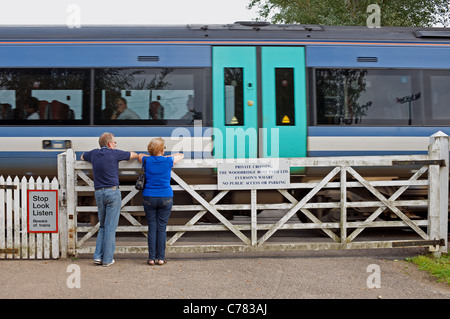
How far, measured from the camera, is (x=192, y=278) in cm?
536

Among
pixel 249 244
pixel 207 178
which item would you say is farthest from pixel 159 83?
pixel 249 244

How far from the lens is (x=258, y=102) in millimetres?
7453

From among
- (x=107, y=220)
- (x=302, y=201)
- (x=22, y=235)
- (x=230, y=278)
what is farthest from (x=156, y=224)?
(x=302, y=201)

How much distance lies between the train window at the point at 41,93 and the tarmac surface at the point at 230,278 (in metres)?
2.61

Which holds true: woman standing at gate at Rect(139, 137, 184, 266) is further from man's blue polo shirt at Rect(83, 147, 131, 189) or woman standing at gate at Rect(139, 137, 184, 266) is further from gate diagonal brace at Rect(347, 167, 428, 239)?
gate diagonal brace at Rect(347, 167, 428, 239)

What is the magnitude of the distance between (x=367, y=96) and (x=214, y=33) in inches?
113

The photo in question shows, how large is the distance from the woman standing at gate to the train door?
5.21ft

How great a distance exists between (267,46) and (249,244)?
3413 millimetres

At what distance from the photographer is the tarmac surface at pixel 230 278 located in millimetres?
4832

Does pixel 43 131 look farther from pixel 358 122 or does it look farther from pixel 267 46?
pixel 358 122

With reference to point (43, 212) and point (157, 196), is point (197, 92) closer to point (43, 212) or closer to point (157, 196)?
point (157, 196)

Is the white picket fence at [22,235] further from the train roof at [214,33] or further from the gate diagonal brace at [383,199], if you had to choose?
the gate diagonal brace at [383,199]

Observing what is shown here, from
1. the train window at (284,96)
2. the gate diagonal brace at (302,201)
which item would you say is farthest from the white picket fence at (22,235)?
the train window at (284,96)

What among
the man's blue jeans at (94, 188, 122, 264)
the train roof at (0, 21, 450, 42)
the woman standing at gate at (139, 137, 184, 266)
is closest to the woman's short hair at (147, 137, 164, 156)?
the woman standing at gate at (139, 137, 184, 266)
